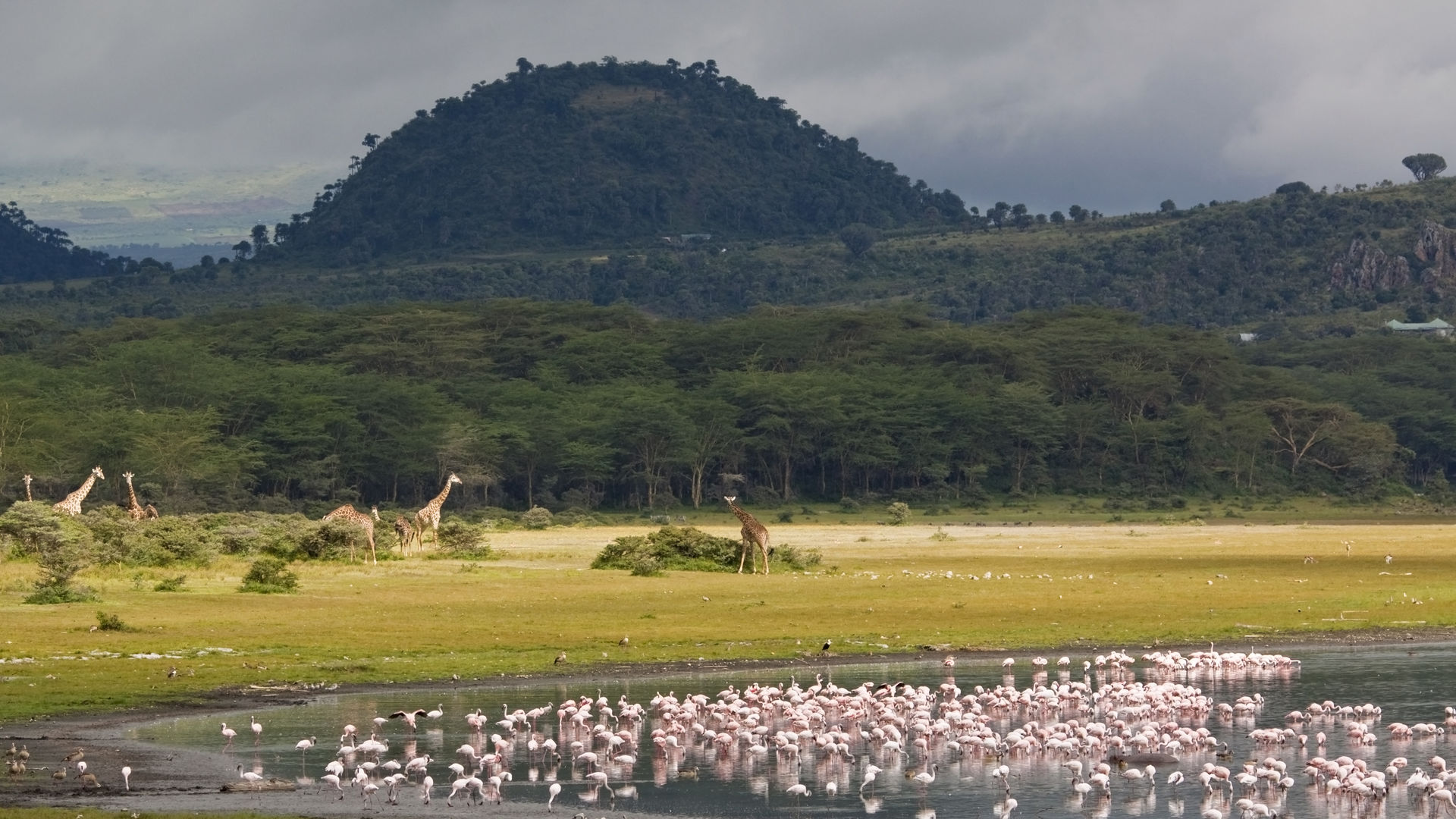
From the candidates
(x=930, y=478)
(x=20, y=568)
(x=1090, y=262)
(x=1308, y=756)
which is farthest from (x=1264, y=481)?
(x=1090, y=262)

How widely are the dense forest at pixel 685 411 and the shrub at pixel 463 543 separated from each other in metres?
26.9

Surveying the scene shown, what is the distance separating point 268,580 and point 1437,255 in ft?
543

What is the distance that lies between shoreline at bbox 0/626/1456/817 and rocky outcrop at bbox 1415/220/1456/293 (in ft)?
538

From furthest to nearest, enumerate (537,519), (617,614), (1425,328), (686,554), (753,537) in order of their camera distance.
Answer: (1425,328), (537,519), (686,554), (753,537), (617,614)

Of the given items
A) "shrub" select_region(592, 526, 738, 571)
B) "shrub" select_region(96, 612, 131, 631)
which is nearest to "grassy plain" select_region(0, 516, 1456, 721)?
"shrub" select_region(96, 612, 131, 631)

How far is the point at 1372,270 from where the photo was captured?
18225 centimetres

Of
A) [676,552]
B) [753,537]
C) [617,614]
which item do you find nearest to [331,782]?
[617,614]

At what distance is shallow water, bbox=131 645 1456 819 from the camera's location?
63.3ft

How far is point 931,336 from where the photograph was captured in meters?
112

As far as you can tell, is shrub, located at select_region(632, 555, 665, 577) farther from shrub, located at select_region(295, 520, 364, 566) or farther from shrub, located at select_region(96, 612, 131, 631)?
shrub, located at select_region(96, 612, 131, 631)

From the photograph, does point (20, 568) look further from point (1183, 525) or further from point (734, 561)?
point (1183, 525)

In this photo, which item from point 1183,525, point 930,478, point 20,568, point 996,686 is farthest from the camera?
point 930,478

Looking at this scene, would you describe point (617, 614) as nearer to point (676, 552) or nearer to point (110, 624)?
point (110, 624)

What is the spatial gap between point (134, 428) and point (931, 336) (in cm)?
4966
